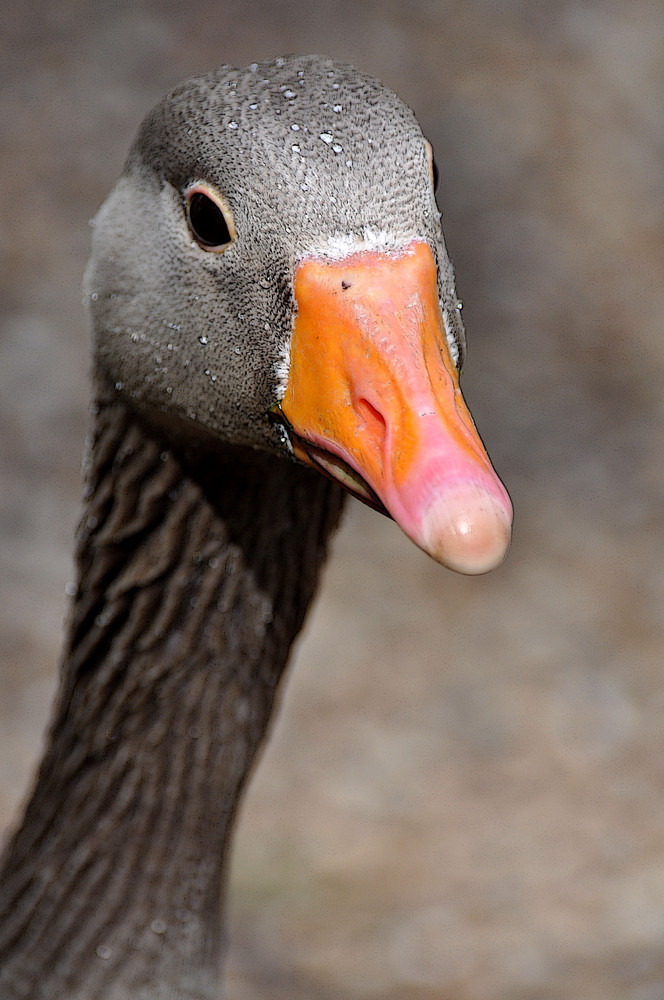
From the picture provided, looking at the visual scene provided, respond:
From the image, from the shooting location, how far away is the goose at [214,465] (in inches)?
56.8

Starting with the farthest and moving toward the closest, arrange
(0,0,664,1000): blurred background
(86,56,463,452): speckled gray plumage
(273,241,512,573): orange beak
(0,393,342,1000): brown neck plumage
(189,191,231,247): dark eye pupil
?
(0,0,664,1000): blurred background → (0,393,342,1000): brown neck plumage → (189,191,231,247): dark eye pupil → (86,56,463,452): speckled gray plumage → (273,241,512,573): orange beak

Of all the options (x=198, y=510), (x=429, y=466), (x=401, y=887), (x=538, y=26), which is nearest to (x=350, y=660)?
(x=401, y=887)

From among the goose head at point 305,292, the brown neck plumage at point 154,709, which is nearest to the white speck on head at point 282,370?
the goose head at point 305,292

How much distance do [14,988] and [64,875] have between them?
0.87ft

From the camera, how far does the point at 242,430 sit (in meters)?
1.72

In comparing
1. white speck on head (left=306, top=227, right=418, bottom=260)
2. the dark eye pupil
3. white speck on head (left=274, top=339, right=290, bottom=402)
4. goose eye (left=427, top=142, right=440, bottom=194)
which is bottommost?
white speck on head (left=274, top=339, right=290, bottom=402)

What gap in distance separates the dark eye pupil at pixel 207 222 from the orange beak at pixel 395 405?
7.5 inches

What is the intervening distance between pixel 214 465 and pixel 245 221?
52 centimetres

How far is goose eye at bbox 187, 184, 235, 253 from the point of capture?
1604mm

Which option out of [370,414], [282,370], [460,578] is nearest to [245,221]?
[282,370]

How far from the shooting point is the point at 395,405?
1.39 m

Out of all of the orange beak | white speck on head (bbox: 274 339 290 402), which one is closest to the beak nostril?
the orange beak

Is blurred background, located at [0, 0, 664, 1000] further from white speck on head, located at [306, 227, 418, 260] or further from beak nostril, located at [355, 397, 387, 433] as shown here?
white speck on head, located at [306, 227, 418, 260]

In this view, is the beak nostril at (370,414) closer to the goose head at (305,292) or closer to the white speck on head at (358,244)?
the goose head at (305,292)
